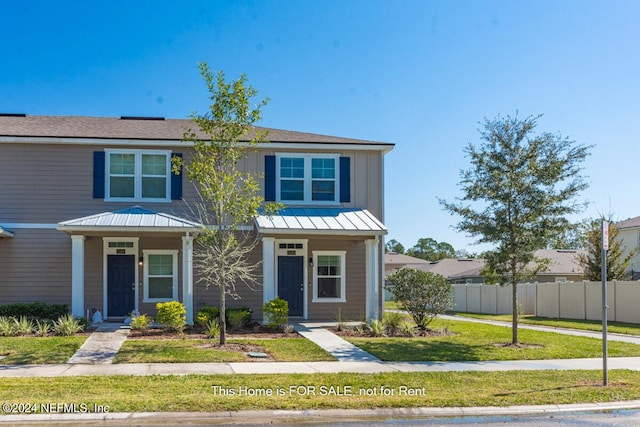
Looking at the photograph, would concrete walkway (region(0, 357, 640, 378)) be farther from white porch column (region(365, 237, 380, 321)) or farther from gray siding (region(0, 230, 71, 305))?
gray siding (region(0, 230, 71, 305))

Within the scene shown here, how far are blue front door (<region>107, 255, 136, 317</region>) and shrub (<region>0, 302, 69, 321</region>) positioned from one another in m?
2.51

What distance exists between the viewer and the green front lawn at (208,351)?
13.4 meters

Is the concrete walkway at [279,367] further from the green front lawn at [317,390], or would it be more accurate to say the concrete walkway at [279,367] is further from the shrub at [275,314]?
the shrub at [275,314]

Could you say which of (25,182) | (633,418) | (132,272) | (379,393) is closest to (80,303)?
(132,272)

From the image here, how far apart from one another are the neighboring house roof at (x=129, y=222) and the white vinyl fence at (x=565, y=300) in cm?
1697

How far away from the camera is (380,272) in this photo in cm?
2275

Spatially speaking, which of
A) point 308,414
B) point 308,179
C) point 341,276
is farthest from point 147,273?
point 308,414

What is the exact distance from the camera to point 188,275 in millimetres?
19828

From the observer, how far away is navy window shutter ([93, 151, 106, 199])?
69.5 ft

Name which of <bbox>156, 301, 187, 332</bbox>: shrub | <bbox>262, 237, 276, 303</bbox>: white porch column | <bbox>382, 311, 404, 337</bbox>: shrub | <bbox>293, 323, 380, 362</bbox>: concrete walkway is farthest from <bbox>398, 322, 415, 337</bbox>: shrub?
<bbox>156, 301, 187, 332</bbox>: shrub

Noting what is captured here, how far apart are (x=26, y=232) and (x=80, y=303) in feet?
12.6

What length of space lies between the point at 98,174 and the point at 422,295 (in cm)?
1108

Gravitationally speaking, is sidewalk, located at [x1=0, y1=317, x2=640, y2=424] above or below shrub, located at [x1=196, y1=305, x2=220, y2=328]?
below

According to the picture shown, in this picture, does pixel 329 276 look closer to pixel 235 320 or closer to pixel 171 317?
pixel 235 320
